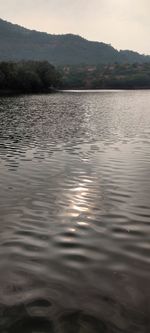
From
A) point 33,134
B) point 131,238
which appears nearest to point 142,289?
point 131,238

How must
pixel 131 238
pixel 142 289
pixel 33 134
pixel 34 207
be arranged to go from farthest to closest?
1. pixel 33 134
2. pixel 34 207
3. pixel 131 238
4. pixel 142 289

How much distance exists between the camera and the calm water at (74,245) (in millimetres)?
9117

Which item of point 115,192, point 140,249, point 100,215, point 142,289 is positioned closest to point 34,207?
point 100,215

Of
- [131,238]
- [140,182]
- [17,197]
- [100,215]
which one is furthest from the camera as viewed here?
[140,182]

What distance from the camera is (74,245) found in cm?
1291

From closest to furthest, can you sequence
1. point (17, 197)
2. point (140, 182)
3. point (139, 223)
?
point (139, 223) → point (17, 197) → point (140, 182)

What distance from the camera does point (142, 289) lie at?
10289 millimetres

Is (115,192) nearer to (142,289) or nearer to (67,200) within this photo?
(67,200)

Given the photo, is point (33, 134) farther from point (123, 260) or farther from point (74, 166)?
point (123, 260)

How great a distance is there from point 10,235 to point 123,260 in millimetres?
4258

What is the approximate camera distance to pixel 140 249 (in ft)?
41.7

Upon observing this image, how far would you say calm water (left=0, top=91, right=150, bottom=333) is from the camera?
912 cm

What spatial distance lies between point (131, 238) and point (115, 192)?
6.26 m

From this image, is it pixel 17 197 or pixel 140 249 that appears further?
pixel 17 197
